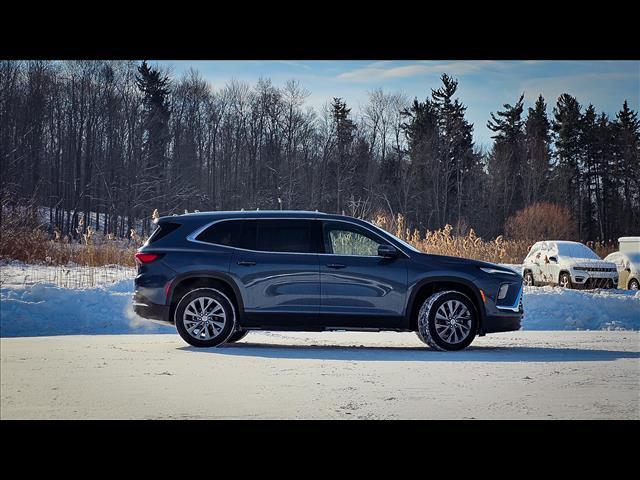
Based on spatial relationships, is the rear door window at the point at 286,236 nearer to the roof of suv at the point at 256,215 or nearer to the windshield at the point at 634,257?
the roof of suv at the point at 256,215

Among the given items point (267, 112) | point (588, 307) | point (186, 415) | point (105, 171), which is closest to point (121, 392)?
point (186, 415)

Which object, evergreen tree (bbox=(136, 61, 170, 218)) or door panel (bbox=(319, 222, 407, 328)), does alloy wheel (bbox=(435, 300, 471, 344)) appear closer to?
door panel (bbox=(319, 222, 407, 328))

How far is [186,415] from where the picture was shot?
21.7 ft

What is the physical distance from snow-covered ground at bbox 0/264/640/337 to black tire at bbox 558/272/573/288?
22.9 feet

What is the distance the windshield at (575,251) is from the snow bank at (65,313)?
15.4m

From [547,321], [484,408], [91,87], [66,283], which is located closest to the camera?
[484,408]

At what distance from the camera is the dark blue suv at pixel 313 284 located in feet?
35.1

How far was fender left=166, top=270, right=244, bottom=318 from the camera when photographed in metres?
10.8

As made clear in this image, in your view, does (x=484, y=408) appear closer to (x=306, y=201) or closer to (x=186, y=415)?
(x=186, y=415)

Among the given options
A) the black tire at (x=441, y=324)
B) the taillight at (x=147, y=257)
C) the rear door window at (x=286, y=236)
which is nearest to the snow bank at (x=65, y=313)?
the taillight at (x=147, y=257)

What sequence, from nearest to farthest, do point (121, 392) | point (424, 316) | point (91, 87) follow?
point (121, 392)
point (424, 316)
point (91, 87)

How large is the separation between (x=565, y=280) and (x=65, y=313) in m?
16.4

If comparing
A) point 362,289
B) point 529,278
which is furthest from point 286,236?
point 529,278

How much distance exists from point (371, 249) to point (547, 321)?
626 centimetres
